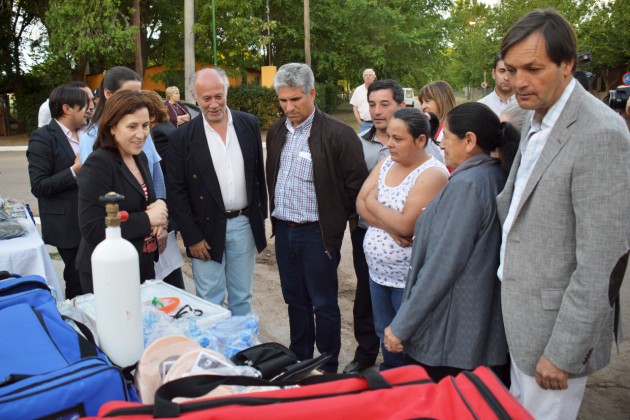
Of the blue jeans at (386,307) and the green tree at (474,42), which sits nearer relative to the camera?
the blue jeans at (386,307)

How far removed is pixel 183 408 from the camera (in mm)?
1088

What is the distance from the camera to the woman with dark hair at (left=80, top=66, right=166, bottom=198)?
3.27 metres

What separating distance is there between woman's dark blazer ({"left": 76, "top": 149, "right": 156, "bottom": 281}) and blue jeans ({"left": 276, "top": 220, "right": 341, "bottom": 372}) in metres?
1.04

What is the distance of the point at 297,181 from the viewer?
3314 mm

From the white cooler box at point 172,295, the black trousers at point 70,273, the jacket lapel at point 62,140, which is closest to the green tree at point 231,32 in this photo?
the jacket lapel at point 62,140

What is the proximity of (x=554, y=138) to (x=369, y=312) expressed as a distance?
2.27 meters

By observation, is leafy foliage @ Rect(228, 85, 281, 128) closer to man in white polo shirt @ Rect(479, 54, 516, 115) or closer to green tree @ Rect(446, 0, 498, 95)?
green tree @ Rect(446, 0, 498, 95)

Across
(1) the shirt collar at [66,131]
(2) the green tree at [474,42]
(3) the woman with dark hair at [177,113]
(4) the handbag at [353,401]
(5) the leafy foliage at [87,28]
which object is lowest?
(4) the handbag at [353,401]

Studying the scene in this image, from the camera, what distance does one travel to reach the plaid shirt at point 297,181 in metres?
3.30

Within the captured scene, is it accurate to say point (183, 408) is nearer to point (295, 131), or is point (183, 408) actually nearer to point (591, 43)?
point (295, 131)

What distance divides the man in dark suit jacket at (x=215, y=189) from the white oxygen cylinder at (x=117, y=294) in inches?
70.5

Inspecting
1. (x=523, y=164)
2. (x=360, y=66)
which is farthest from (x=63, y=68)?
(x=523, y=164)

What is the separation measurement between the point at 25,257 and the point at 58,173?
0.93 meters

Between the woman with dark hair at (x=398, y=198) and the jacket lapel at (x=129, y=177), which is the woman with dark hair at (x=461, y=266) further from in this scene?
the jacket lapel at (x=129, y=177)
